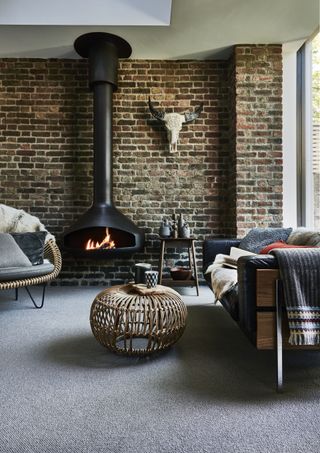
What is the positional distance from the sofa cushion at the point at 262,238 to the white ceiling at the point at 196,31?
7.17ft

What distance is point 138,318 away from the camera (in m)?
1.94

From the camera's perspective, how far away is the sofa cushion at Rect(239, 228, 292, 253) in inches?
122

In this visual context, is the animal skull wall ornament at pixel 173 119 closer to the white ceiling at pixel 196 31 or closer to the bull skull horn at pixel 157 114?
the bull skull horn at pixel 157 114

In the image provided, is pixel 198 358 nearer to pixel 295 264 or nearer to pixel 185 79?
pixel 295 264

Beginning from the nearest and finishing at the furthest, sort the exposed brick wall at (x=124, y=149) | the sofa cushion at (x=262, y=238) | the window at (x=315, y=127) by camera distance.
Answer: the sofa cushion at (x=262, y=238) → the window at (x=315, y=127) → the exposed brick wall at (x=124, y=149)

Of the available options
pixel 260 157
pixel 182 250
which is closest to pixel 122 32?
pixel 260 157

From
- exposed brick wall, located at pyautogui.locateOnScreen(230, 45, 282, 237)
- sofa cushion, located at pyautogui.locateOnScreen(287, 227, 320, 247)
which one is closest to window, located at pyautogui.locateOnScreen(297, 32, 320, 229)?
exposed brick wall, located at pyautogui.locateOnScreen(230, 45, 282, 237)

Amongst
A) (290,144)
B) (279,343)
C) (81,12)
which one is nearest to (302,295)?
(279,343)

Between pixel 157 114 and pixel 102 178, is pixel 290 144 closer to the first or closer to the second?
pixel 157 114

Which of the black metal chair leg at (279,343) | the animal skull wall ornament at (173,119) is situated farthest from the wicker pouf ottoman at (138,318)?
the animal skull wall ornament at (173,119)

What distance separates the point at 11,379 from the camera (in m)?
1.73

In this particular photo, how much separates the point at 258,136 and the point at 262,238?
59.3 inches

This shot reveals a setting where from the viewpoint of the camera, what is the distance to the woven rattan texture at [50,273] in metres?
2.88

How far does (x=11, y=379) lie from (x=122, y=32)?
3516 mm
